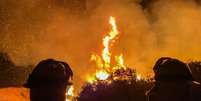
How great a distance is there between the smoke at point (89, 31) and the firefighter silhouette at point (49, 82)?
25.1m

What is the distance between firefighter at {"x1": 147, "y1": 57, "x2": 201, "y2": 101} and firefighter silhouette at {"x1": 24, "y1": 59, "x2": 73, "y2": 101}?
3.01 feet

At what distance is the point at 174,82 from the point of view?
4.43 metres

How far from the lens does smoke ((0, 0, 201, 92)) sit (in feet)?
99.6

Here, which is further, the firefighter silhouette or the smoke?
the smoke

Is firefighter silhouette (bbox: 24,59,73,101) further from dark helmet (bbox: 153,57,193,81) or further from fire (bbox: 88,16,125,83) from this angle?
fire (bbox: 88,16,125,83)

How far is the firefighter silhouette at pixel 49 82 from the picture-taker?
165 inches

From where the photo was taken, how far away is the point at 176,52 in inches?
1383

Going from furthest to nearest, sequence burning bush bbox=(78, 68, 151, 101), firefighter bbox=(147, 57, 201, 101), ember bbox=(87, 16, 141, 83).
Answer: ember bbox=(87, 16, 141, 83) → burning bush bbox=(78, 68, 151, 101) → firefighter bbox=(147, 57, 201, 101)

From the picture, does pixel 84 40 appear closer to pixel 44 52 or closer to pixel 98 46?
pixel 98 46

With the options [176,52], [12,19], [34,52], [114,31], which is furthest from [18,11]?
[176,52]

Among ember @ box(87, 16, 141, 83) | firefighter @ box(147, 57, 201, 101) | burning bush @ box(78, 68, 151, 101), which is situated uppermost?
ember @ box(87, 16, 141, 83)

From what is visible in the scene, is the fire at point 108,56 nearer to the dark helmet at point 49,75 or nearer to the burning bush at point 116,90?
the burning bush at point 116,90

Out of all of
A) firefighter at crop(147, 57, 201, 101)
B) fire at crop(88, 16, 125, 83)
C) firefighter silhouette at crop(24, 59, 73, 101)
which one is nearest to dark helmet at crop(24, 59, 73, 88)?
firefighter silhouette at crop(24, 59, 73, 101)

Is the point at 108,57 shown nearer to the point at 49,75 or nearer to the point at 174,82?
the point at 174,82
